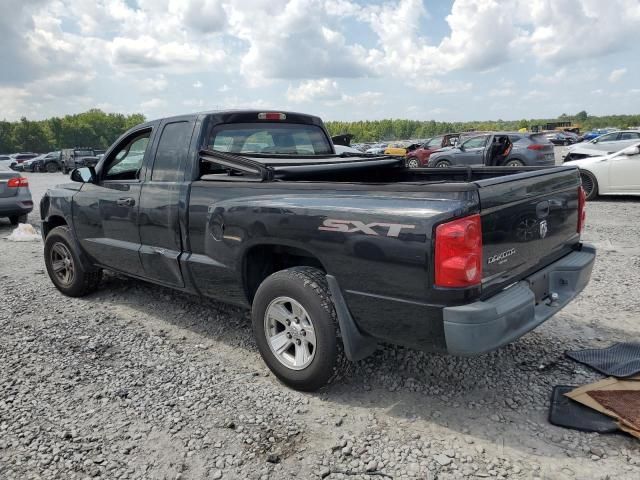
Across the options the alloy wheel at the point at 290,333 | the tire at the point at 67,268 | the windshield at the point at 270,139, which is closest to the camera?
the alloy wheel at the point at 290,333

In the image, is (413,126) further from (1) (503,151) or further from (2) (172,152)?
(2) (172,152)

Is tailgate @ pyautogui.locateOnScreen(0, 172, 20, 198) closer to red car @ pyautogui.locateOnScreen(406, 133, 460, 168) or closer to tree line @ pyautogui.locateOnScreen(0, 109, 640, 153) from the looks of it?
red car @ pyautogui.locateOnScreen(406, 133, 460, 168)

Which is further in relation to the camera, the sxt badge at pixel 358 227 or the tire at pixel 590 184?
the tire at pixel 590 184

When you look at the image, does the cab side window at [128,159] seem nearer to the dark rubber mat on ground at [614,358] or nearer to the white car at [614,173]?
the dark rubber mat on ground at [614,358]

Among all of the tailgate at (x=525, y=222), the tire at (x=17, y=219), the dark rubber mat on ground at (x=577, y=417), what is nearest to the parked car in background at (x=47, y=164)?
the tire at (x=17, y=219)

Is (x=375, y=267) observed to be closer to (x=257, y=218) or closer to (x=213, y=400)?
(x=257, y=218)

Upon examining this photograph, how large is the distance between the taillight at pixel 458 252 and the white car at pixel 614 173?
31.4ft

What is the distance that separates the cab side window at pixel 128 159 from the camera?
4598 millimetres

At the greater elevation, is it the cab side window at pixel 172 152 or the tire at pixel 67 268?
the cab side window at pixel 172 152

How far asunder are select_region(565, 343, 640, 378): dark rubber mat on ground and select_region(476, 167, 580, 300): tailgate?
752mm

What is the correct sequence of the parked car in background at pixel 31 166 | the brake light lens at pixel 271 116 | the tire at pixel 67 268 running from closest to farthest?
the brake light lens at pixel 271 116
the tire at pixel 67 268
the parked car in background at pixel 31 166

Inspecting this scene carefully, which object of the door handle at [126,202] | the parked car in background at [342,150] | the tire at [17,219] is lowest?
the tire at [17,219]

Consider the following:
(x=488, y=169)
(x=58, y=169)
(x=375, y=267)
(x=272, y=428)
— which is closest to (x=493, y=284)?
(x=375, y=267)

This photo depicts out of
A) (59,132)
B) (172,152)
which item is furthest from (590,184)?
(59,132)
